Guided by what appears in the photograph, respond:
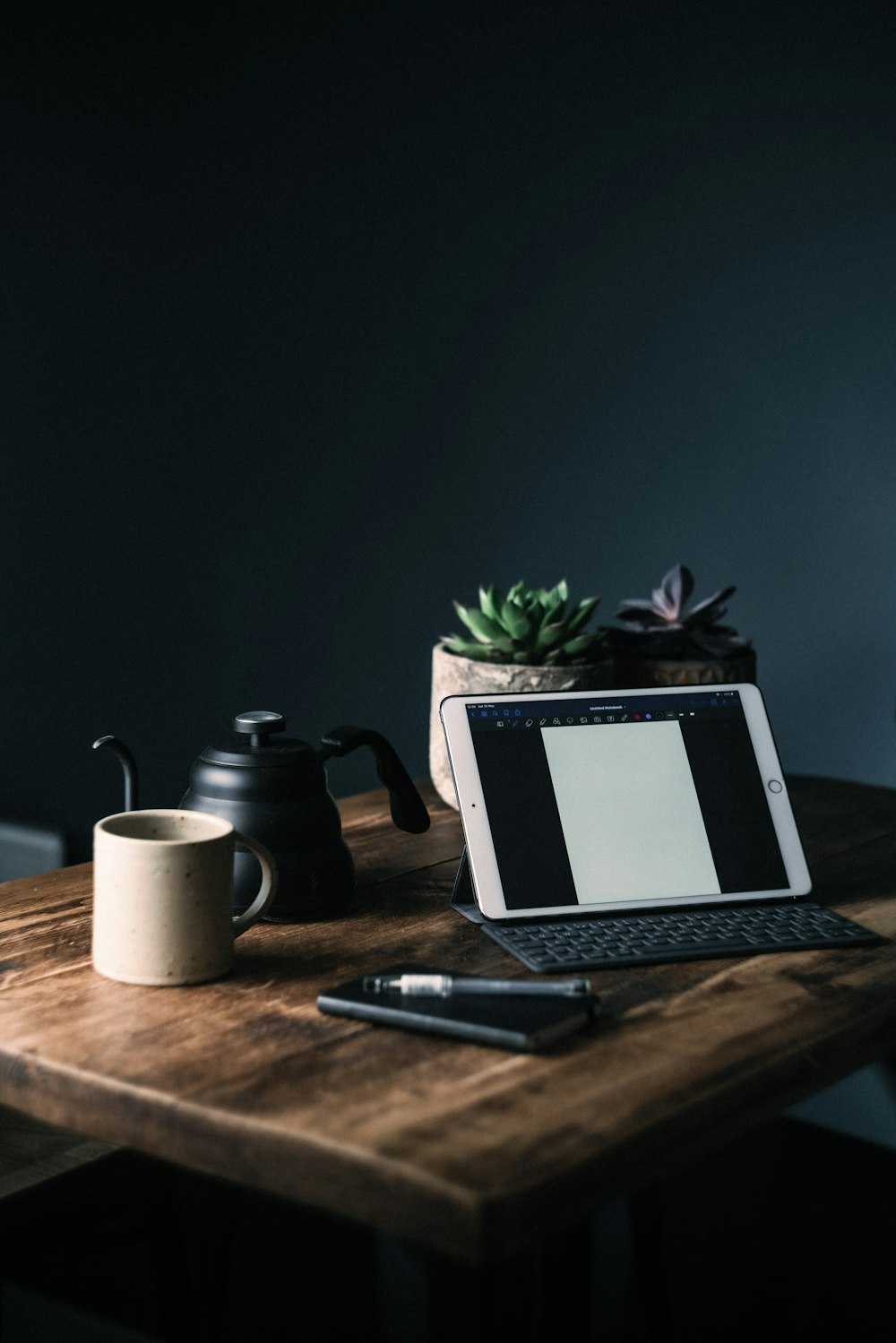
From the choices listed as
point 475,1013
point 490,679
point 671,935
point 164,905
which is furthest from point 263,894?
point 490,679

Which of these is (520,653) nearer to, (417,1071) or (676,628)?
(676,628)

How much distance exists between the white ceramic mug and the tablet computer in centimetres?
25

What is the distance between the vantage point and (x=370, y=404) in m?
2.72

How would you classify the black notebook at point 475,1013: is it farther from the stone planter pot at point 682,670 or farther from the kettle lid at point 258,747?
the stone planter pot at point 682,670

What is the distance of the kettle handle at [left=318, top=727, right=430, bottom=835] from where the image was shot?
4.04 feet

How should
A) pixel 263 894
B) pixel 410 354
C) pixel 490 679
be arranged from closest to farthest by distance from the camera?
pixel 263 894, pixel 490 679, pixel 410 354

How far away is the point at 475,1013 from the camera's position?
3.06ft

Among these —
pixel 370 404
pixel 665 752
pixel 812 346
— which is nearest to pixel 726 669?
pixel 665 752

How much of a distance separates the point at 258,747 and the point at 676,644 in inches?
27.7

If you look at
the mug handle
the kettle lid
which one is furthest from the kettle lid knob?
the mug handle

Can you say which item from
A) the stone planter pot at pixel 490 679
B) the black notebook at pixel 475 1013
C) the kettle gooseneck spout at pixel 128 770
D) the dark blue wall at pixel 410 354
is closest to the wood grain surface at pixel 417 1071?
the black notebook at pixel 475 1013

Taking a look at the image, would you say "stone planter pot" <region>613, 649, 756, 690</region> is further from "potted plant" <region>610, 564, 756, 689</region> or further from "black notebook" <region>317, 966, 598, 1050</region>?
"black notebook" <region>317, 966, 598, 1050</region>

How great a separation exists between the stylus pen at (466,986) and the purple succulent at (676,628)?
0.79 m

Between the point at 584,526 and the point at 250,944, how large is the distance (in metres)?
1.62
